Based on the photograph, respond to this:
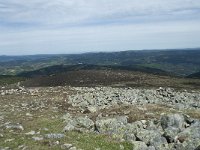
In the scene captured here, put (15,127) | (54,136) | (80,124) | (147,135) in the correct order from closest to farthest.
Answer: (147,135), (54,136), (15,127), (80,124)

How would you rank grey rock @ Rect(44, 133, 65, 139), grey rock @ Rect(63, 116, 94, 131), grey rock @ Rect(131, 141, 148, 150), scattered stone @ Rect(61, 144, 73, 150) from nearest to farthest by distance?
scattered stone @ Rect(61, 144, 73, 150), grey rock @ Rect(131, 141, 148, 150), grey rock @ Rect(44, 133, 65, 139), grey rock @ Rect(63, 116, 94, 131)

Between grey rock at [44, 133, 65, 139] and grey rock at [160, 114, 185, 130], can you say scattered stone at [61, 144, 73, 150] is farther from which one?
grey rock at [160, 114, 185, 130]

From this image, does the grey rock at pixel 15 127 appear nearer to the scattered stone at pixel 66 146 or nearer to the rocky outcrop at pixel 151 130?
the rocky outcrop at pixel 151 130

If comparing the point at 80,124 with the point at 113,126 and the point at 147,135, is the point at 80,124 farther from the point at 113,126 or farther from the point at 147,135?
the point at 147,135

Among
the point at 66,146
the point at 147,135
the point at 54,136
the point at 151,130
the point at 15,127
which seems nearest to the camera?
the point at 66,146

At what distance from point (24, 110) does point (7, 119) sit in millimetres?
6238

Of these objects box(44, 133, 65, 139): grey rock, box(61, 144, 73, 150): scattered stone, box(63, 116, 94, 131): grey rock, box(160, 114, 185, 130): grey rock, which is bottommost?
box(63, 116, 94, 131): grey rock

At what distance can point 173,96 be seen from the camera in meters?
52.5

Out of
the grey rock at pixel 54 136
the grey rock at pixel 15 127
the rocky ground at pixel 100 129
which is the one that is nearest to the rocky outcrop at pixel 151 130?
the rocky ground at pixel 100 129

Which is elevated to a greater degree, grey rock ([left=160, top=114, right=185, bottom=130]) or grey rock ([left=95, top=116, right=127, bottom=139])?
grey rock ([left=160, top=114, right=185, bottom=130])

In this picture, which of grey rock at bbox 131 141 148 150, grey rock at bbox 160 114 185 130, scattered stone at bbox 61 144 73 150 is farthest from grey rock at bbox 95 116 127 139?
scattered stone at bbox 61 144 73 150

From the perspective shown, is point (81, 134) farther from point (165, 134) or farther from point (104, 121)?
point (165, 134)

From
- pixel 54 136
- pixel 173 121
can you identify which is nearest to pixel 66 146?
pixel 54 136

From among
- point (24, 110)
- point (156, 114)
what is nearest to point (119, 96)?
point (24, 110)
